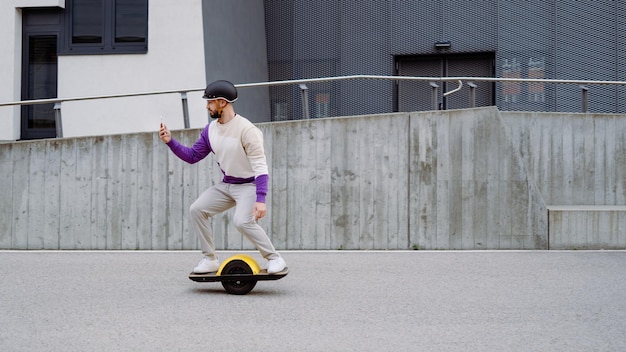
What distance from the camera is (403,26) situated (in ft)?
64.0

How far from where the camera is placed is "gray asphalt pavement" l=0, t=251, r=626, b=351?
5.75 m

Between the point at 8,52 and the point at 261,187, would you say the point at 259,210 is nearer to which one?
the point at 261,187

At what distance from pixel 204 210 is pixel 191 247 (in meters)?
4.94

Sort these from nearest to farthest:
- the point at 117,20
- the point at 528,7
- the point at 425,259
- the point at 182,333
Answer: the point at 182,333 < the point at 425,259 < the point at 117,20 < the point at 528,7

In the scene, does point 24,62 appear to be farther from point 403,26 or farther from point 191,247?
point 403,26

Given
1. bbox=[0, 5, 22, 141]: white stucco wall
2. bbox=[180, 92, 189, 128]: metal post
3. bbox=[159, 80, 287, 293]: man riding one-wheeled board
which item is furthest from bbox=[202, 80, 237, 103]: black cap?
bbox=[0, 5, 22, 141]: white stucco wall

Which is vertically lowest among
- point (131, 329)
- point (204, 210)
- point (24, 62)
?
point (131, 329)

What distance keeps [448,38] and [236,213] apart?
42.0 ft

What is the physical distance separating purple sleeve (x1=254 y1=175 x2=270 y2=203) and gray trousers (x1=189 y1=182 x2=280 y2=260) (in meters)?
0.29

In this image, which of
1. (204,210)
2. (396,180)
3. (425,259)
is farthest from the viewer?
(396,180)

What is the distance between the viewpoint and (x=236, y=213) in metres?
7.75

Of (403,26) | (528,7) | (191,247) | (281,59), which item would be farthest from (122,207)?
(528,7)

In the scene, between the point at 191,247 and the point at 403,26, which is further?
the point at 403,26

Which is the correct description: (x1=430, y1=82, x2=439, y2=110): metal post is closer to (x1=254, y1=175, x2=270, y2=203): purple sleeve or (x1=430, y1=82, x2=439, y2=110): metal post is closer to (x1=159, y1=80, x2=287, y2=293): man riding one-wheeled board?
(x1=159, y1=80, x2=287, y2=293): man riding one-wheeled board
